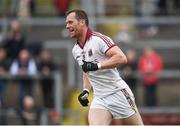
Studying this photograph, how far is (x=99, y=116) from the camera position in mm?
8805

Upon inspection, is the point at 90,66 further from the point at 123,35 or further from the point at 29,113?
the point at 123,35

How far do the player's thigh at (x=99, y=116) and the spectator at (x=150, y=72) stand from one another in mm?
7161

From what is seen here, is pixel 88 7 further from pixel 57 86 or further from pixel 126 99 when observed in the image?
pixel 126 99

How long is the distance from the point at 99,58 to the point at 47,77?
7.05m

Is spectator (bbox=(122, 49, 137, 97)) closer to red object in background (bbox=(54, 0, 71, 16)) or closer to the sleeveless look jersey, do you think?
red object in background (bbox=(54, 0, 71, 16))

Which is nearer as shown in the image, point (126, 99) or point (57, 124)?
point (126, 99)

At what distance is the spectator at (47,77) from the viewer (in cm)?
1568

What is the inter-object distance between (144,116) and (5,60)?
324 cm

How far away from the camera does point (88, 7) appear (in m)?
18.4

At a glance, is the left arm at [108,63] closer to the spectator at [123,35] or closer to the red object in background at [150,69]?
the red object in background at [150,69]

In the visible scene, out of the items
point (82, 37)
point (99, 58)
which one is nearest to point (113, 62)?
point (99, 58)

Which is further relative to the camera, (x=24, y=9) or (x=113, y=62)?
(x=24, y=9)

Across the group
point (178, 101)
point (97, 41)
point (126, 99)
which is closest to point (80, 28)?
point (97, 41)

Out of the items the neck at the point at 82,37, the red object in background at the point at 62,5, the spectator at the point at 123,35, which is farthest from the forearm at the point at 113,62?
the red object in background at the point at 62,5
